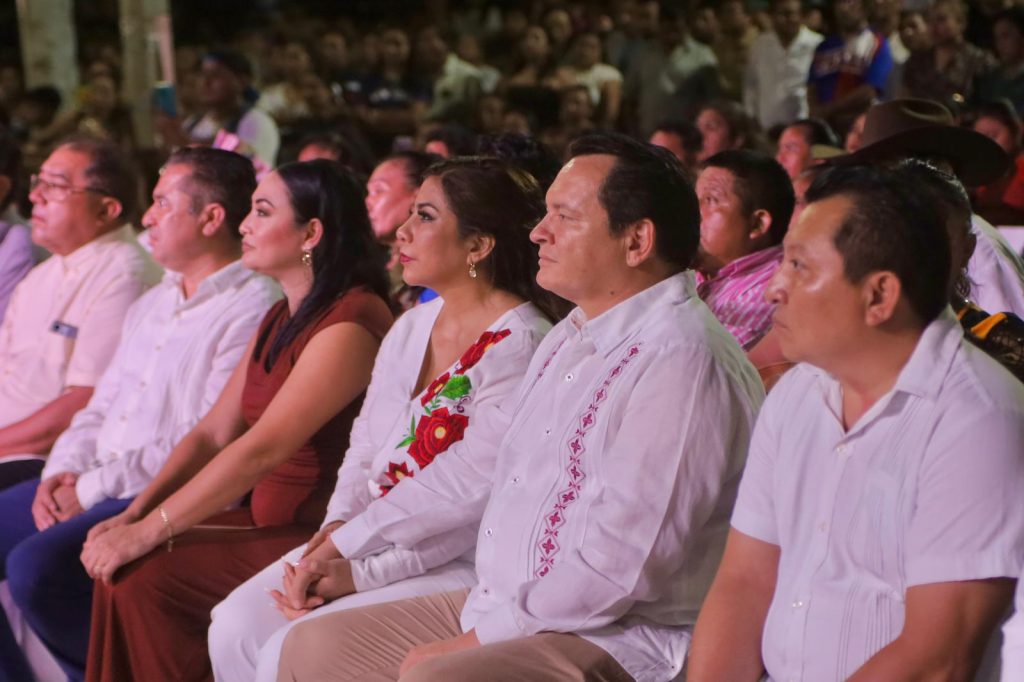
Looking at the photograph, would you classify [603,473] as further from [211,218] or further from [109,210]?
[109,210]

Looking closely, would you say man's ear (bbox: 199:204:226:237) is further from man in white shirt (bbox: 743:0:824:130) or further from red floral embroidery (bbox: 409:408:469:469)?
man in white shirt (bbox: 743:0:824:130)

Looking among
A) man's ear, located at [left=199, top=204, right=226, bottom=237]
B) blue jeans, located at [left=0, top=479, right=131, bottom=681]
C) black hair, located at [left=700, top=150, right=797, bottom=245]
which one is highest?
black hair, located at [left=700, top=150, right=797, bottom=245]

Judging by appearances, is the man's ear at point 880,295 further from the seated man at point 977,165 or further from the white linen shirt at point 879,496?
the seated man at point 977,165

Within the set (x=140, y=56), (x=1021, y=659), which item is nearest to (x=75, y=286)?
(x=1021, y=659)

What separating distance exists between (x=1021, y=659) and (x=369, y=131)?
7.51m

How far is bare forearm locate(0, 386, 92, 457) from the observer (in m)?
4.12

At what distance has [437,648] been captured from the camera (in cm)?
246

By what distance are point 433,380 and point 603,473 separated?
0.79 m

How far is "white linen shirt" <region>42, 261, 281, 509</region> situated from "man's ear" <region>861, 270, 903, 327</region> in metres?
2.19

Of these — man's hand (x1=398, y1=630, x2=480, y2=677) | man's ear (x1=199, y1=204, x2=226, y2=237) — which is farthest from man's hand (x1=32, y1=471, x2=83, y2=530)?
man's hand (x1=398, y1=630, x2=480, y2=677)

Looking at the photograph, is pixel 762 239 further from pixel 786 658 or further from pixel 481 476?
pixel 786 658

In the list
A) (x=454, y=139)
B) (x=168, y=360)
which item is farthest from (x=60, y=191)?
(x=454, y=139)

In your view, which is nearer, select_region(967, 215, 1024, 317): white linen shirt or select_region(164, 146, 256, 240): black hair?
select_region(967, 215, 1024, 317): white linen shirt

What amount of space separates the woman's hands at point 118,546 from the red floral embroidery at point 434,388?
0.74m
